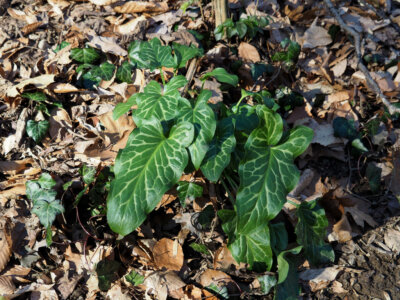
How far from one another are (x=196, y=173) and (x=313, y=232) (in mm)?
723

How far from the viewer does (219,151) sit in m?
1.84

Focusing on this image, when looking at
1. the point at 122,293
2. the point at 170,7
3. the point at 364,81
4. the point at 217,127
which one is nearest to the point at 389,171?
the point at 364,81

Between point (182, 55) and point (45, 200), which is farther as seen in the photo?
point (182, 55)

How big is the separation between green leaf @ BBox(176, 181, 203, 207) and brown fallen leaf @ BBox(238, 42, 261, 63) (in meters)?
1.37

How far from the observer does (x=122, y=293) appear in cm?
207

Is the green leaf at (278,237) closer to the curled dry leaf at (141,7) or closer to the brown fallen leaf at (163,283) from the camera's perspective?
the brown fallen leaf at (163,283)

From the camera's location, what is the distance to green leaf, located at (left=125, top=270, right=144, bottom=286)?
83.0 inches

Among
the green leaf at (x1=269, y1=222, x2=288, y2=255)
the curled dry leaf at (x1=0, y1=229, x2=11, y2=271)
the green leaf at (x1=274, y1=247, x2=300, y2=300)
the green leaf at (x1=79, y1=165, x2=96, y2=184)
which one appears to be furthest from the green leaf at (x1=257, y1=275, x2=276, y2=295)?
the curled dry leaf at (x1=0, y1=229, x2=11, y2=271)

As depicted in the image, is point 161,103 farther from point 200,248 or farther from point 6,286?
point 6,286

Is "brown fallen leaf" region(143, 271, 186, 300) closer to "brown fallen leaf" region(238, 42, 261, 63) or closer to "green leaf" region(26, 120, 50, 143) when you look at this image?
"green leaf" region(26, 120, 50, 143)

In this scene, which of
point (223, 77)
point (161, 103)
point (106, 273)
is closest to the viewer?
point (161, 103)

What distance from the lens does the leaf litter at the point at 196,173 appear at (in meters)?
2.14

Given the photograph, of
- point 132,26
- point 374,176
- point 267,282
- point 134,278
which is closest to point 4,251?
point 134,278

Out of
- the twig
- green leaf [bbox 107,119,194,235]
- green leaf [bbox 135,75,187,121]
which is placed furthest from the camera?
the twig
